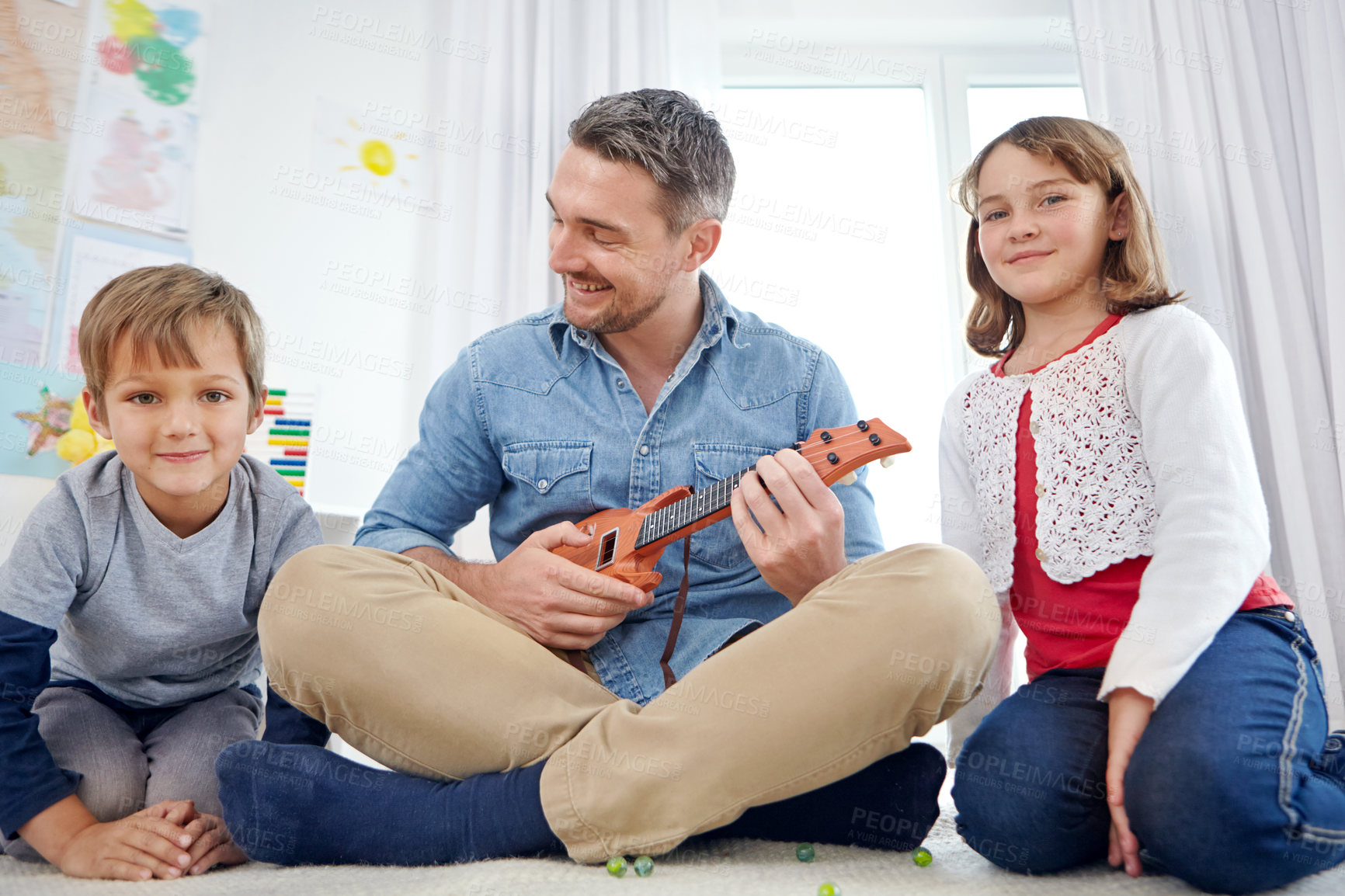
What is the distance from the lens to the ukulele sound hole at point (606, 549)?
48.1 inches

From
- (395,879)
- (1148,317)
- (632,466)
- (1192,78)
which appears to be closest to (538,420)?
(632,466)

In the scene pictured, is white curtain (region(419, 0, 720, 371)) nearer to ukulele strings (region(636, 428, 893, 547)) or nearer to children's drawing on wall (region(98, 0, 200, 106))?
children's drawing on wall (region(98, 0, 200, 106))

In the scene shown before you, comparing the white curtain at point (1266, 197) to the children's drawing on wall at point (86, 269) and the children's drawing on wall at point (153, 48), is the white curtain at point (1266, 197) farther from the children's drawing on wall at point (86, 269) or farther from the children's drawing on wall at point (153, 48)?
the children's drawing on wall at point (86, 269)

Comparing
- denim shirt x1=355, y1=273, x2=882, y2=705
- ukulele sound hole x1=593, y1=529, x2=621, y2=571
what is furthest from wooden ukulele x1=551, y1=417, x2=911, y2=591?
denim shirt x1=355, y1=273, x2=882, y2=705

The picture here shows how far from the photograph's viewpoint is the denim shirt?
1.34 metres

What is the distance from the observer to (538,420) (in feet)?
4.55

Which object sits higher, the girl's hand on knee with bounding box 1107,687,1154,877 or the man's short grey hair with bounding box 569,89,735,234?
the man's short grey hair with bounding box 569,89,735,234

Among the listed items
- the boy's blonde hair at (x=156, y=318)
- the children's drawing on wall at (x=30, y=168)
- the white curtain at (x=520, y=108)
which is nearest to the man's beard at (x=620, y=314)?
the boy's blonde hair at (x=156, y=318)

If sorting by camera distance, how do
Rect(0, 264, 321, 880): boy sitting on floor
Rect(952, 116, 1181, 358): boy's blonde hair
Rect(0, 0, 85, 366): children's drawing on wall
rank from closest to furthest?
1. Rect(0, 264, 321, 880): boy sitting on floor
2. Rect(952, 116, 1181, 358): boy's blonde hair
3. Rect(0, 0, 85, 366): children's drawing on wall

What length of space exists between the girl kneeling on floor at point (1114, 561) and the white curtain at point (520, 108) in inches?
47.3

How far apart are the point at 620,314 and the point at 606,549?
0.38m

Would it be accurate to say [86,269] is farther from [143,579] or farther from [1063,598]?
[1063,598]

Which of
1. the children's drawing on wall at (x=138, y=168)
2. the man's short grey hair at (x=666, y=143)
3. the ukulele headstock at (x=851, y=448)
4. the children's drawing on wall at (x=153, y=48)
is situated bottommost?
the ukulele headstock at (x=851, y=448)

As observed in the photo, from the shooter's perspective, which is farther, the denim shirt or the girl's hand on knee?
the denim shirt
